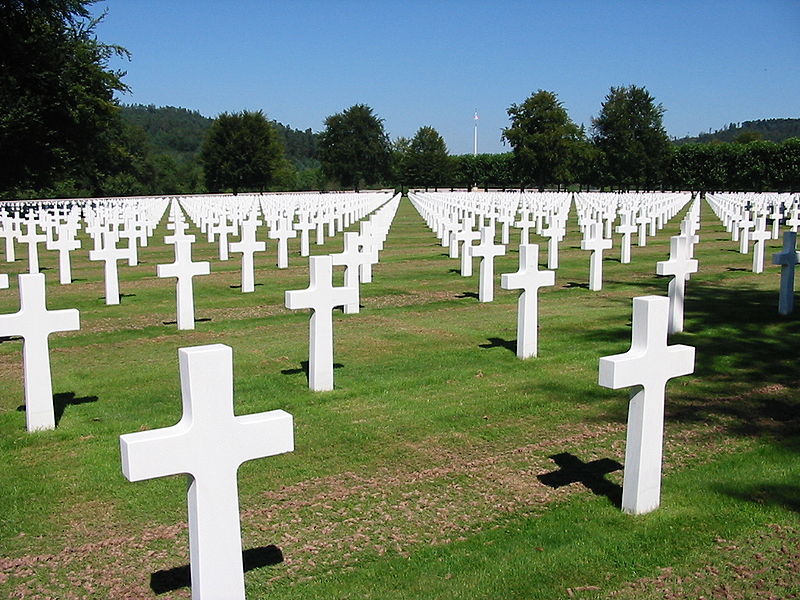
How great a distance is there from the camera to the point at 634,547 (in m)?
4.28

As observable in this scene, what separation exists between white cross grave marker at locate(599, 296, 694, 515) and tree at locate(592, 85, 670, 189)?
81046 millimetres

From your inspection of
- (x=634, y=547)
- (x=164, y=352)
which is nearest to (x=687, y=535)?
(x=634, y=547)

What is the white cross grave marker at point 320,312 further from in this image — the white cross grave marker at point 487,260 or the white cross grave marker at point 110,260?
the white cross grave marker at point 110,260

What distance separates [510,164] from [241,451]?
90.6 meters

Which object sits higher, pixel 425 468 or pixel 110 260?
pixel 110 260

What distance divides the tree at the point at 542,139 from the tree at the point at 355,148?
18039 millimetres

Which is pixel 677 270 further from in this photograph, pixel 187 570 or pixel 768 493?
pixel 187 570

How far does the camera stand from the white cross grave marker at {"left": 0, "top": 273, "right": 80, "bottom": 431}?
616cm

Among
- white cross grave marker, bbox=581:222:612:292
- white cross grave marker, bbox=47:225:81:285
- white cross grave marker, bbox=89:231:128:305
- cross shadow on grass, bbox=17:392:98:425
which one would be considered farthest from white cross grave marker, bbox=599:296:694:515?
white cross grave marker, bbox=47:225:81:285

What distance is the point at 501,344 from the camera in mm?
9289

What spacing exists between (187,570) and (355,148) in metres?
93.9

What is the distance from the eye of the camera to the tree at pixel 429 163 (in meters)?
92.8

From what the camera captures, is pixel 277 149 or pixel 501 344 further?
pixel 277 149

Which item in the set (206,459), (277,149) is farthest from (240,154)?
(206,459)
